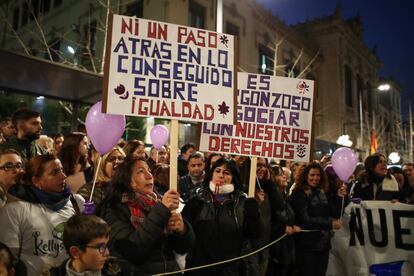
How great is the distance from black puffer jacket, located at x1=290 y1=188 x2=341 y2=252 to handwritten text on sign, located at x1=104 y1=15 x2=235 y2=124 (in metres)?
2.08

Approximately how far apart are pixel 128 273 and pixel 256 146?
6.65 feet

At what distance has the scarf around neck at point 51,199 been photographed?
2834 millimetres

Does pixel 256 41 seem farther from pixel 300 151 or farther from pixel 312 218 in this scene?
pixel 300 151

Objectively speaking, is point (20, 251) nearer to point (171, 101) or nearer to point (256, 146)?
point (171, 101)

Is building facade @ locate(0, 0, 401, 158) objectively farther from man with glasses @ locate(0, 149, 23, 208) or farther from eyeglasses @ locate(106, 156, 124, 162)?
man with glasses @ locate(0, 149, 23, 208)

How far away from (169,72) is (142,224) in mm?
1369

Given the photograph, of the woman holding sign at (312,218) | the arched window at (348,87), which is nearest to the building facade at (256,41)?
the arched window at (348,87)

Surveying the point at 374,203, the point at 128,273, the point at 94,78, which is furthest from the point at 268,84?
the point at 94,78

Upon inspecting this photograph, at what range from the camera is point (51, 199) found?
2.87m

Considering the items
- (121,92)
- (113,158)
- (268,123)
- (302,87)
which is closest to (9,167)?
(121,92)

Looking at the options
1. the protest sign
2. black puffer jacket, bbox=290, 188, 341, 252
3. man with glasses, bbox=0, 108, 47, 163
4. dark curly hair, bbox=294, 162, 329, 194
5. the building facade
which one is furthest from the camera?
the building facade

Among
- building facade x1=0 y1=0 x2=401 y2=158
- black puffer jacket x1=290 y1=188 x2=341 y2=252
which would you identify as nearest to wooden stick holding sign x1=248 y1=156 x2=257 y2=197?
black puffer jacket x1=290 y1=188 x2=341 y2=252

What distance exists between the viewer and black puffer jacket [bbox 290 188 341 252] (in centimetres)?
495

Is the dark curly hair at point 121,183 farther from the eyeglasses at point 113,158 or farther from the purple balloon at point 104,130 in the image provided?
the eyeglasses at point 113,158
